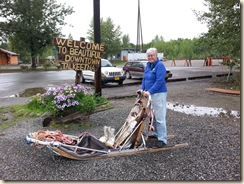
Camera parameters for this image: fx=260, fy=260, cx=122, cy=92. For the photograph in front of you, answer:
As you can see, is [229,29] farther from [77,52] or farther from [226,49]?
[77,52]

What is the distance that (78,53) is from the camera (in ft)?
25.2

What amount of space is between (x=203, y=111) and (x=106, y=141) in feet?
15.2

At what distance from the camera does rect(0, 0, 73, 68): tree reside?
3494cm

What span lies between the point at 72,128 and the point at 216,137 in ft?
11.1

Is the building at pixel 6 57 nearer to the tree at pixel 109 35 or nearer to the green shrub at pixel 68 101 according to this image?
the tree at pixel 109 35

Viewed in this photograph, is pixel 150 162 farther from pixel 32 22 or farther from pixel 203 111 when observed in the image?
pixel 32 22

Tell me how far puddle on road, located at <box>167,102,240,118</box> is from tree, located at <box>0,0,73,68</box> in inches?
1247

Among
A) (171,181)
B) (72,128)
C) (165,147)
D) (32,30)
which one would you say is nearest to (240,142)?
(165,147)

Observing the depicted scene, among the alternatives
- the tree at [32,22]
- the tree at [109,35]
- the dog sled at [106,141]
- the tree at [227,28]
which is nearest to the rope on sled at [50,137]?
the dog sled at [106,141]

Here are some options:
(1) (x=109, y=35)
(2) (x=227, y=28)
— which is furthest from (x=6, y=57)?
(2) (x=227, y=28)

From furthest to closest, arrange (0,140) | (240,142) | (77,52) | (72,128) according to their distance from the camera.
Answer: (77,52) → (72,128) → (0,140) → (240,142)

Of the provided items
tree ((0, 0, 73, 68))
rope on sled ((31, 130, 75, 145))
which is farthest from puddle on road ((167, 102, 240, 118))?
tree ((0, 0, 73, 68))

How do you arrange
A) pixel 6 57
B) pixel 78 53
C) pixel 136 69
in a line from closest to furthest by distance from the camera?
pixel 78 53 → pixel 136 69 → pixel 6 57

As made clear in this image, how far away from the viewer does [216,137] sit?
556cm
